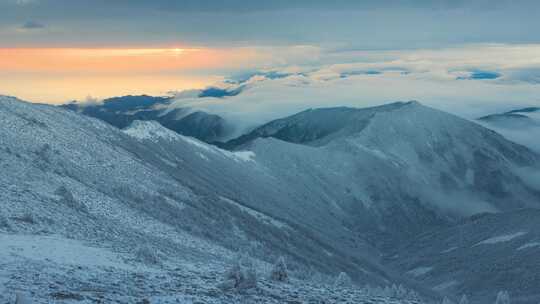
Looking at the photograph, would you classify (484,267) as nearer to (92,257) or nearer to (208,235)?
(208,235)

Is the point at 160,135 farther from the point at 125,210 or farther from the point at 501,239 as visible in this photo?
the point at 125,210

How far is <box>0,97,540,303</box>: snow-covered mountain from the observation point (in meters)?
36.4

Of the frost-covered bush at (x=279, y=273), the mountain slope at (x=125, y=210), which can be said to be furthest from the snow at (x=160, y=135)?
the frost-covered bush at (x=279, y=273)

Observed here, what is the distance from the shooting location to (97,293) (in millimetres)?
28047

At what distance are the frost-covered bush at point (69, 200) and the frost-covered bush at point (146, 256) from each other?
502 inches

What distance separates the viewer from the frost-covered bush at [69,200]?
5316 centimetres

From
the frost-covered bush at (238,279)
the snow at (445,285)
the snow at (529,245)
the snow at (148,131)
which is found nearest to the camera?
the frost-covered bush at (238,279)

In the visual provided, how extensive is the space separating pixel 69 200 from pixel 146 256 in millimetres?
14592

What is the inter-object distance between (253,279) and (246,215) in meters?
56.5

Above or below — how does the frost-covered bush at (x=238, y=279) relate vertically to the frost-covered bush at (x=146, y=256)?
above

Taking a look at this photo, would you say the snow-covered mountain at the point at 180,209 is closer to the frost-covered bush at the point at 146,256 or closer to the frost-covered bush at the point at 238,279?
the frost-covered bush at the point at 146,256

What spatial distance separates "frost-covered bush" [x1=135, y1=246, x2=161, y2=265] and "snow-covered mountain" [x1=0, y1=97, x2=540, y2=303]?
0.21ft

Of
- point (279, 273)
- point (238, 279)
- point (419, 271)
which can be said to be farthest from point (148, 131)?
point (238, 279)

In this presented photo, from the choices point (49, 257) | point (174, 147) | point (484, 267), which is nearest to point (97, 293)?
point (49, 257)
